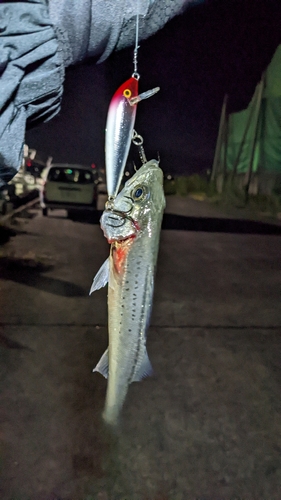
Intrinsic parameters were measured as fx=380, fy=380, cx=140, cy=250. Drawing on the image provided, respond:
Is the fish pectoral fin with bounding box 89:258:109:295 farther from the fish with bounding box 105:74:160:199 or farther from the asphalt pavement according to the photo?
the asphalt pavement

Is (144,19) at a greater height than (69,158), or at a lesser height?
greater

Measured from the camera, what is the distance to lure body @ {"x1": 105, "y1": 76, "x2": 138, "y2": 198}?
68cm

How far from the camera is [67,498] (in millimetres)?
1270

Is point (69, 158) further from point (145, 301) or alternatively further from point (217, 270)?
point (145, 301)

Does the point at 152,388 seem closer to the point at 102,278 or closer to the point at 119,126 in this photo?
the point at 102,278

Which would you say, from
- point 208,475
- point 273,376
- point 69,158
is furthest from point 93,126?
point 208,475

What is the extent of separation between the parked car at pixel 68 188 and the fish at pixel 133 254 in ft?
7.17

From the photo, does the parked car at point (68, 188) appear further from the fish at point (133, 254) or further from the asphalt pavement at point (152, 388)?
the fish at point (133, 254)

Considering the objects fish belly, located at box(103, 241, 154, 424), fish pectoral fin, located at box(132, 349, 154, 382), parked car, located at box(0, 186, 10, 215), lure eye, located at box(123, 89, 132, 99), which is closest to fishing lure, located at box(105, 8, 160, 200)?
lure eye, located at box(123, 89, 132, 99)

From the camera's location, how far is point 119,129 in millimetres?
683

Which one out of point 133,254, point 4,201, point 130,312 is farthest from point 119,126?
point 4,201

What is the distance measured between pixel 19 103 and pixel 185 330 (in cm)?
181

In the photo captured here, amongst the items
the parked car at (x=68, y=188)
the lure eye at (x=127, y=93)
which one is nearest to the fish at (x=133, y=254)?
the lure eye at (x=127, y=93)

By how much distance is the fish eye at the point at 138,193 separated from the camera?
2.36 feet
